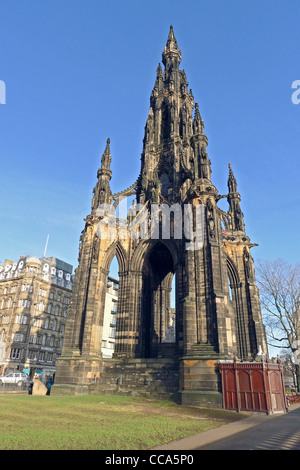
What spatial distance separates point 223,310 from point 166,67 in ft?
130

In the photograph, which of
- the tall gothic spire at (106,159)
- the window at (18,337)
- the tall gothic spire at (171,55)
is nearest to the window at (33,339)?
the window at (18,337)

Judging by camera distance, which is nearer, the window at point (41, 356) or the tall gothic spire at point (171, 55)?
the tall gothic spire at point (171, 55)

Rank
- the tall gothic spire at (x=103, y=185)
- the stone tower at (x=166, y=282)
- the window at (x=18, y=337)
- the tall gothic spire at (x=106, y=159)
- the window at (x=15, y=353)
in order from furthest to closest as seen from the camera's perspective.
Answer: the window at (x=18, y=337), the window at (x=15, y=353), the tall gothic spire at (x=106, y=159), the tall gothic spire at (x=103, y=185), the stone tower at (x=166, y=282)

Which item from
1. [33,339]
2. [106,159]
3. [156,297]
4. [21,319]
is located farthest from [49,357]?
[106,159]

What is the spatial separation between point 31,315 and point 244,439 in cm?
4732

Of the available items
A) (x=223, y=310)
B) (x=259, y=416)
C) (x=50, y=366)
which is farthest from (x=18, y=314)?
(x=259, y=416)

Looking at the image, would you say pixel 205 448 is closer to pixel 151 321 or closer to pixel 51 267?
pixel 151 321

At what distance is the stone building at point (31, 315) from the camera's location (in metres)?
47.3

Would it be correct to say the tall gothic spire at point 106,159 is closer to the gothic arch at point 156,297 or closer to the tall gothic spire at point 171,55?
the gothic arch at point 156,297

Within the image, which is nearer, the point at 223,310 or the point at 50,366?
the point at 223,310

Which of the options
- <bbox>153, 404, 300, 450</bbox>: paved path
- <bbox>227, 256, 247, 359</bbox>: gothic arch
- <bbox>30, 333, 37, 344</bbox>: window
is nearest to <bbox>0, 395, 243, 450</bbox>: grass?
<bbox>153, 404, 300, 450</bbox>: paved path

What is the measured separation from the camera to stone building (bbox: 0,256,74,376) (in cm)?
4728

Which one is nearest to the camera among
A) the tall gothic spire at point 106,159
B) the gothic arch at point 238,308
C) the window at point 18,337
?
the gothic arch at point 238,308

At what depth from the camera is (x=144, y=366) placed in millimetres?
22766
